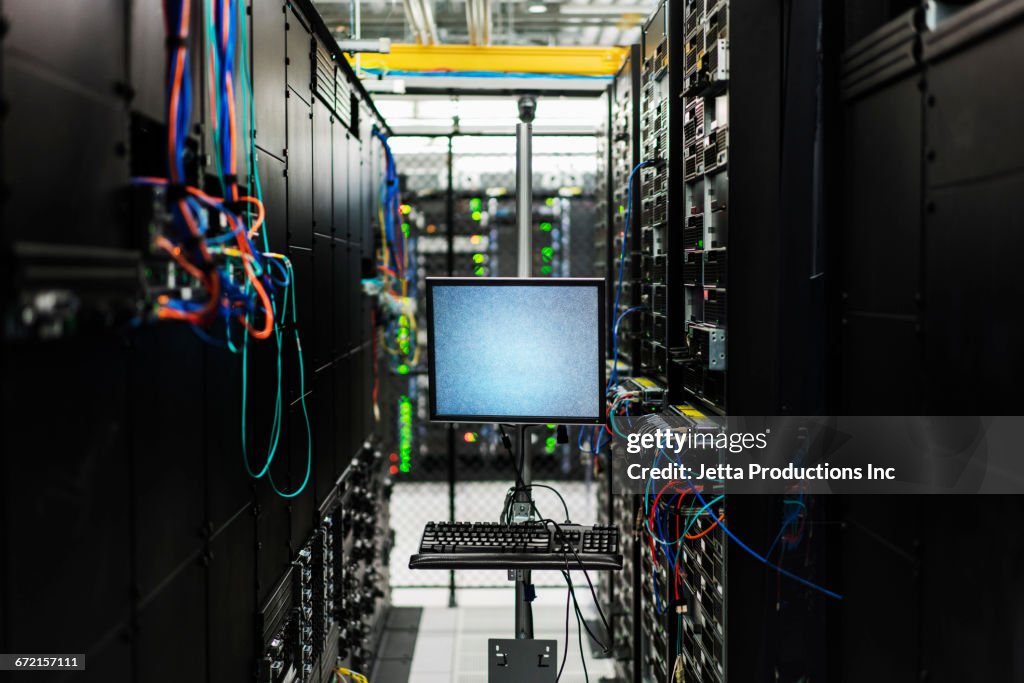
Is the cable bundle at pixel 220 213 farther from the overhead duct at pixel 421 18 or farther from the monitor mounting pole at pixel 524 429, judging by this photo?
the overhead duct at pixel 421 18

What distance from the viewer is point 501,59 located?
516 centimetres

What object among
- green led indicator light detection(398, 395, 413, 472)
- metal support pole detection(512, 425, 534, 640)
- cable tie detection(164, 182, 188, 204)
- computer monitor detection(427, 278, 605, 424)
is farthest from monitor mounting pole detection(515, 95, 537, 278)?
green led indicator light detection(398, 395, 413, 472)

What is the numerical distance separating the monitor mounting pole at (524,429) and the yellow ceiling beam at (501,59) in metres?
2.34

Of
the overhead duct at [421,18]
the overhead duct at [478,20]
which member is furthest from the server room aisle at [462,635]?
the overhead duct at [421,18]

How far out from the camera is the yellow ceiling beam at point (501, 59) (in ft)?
16.7

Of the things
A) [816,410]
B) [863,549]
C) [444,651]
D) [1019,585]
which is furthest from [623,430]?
[444,651]

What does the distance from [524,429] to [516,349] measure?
27 centimetres

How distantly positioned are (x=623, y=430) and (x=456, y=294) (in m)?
0.91

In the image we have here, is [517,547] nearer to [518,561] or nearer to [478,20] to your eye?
[518,561]

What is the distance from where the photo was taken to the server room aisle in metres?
4.22

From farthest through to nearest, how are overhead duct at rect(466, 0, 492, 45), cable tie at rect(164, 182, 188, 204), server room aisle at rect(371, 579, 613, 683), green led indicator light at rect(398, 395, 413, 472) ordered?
green led indicator light at rect(398, 395, 413, 472) < overhead duct at rect(466, 0, 492, 45) < server room aisle at rect(371, 579, 613, 683) < cable tie at rect(164, 182, 188, 204)

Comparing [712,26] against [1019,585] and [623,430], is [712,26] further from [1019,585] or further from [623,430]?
[1019,585]

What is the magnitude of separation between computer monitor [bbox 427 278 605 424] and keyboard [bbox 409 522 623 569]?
13.7 inches

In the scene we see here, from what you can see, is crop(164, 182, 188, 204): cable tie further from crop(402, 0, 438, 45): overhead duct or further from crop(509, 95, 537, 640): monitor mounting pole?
crop(402, 0, 438, 45): overhead duct
